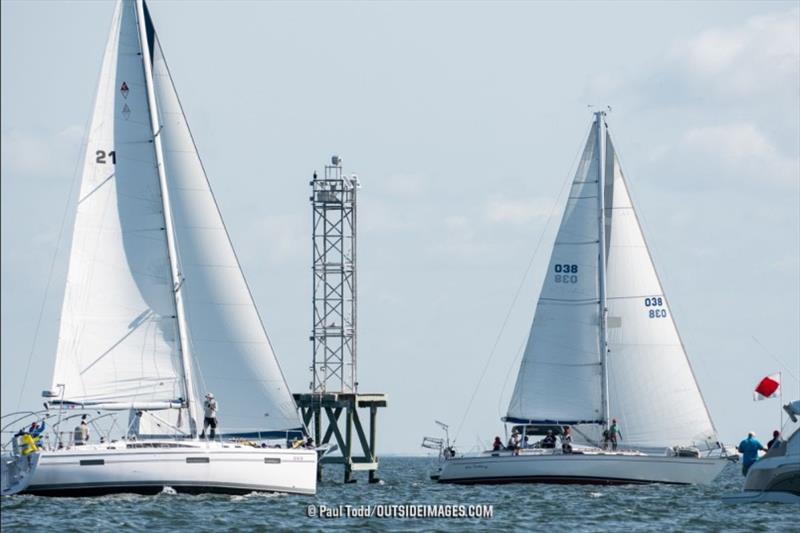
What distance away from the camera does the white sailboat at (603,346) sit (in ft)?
175

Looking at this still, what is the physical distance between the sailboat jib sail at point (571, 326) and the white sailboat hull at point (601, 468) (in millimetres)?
2356

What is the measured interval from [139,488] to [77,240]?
620cm

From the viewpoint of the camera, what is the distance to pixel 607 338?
53.6m

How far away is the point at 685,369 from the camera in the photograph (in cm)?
5338

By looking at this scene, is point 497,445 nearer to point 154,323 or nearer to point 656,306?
point 656,306

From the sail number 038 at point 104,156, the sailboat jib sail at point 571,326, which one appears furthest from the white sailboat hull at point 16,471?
the sailboat jib sail at point 571,326

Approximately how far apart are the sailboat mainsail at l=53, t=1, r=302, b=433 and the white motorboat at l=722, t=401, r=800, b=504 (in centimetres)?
1152

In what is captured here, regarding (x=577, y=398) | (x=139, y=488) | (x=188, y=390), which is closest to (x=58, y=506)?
(x=139, y=488)

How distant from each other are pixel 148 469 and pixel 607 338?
1994 cm

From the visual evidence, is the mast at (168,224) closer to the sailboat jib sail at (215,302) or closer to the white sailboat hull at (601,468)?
the sailboat jib sail at (215,302)

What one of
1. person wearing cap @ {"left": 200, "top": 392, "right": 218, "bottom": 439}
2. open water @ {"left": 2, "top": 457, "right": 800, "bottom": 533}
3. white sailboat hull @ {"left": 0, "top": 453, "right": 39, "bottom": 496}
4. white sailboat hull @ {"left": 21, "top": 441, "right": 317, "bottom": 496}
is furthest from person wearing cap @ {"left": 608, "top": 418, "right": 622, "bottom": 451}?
white sailboat hull @ {"left": 0, "top": 453, "right": 39, "bottom": 496}

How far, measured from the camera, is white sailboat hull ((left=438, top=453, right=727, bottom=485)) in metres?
51.2

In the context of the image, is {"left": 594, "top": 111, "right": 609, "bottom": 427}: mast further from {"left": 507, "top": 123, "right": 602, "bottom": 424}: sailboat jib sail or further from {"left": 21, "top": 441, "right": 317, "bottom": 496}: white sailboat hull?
{"left": 21, "top": 441, "right": 317, "bottom": 496}: white sailboat hull

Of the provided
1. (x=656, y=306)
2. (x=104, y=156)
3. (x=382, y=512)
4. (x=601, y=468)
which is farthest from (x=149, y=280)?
(x=656, y=306)
